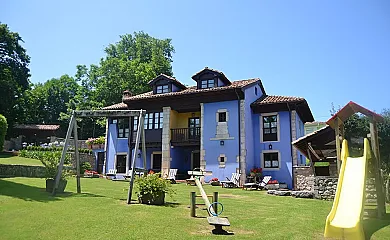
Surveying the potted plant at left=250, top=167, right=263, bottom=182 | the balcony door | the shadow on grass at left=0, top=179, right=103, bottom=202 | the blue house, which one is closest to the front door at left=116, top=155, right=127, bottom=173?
the blue house

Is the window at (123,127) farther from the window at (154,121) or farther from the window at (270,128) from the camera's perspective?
the window at (270,128)

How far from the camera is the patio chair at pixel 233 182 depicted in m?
19.5

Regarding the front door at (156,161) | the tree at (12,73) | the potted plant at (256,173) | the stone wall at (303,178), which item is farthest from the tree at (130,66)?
the stone wall at (303,178)

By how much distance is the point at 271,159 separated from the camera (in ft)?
71.8

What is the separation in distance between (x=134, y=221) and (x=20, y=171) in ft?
44.1

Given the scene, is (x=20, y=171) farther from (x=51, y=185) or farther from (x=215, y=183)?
(x=215, y=183)

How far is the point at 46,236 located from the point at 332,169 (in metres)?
16.5

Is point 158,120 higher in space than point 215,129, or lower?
higher

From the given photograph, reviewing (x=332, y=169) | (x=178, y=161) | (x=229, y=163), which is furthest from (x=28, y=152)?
(x=332, y=169)

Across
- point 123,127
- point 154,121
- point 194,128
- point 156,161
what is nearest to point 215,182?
point 194,128

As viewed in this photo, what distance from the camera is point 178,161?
80.9ft

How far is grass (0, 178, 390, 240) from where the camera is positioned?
20.1 ft

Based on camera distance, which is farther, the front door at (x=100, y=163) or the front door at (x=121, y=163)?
the front door at (x=100, y=163)

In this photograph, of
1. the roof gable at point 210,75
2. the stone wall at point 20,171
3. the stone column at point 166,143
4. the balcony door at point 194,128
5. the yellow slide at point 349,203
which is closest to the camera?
the yellow slide at point 349,203
